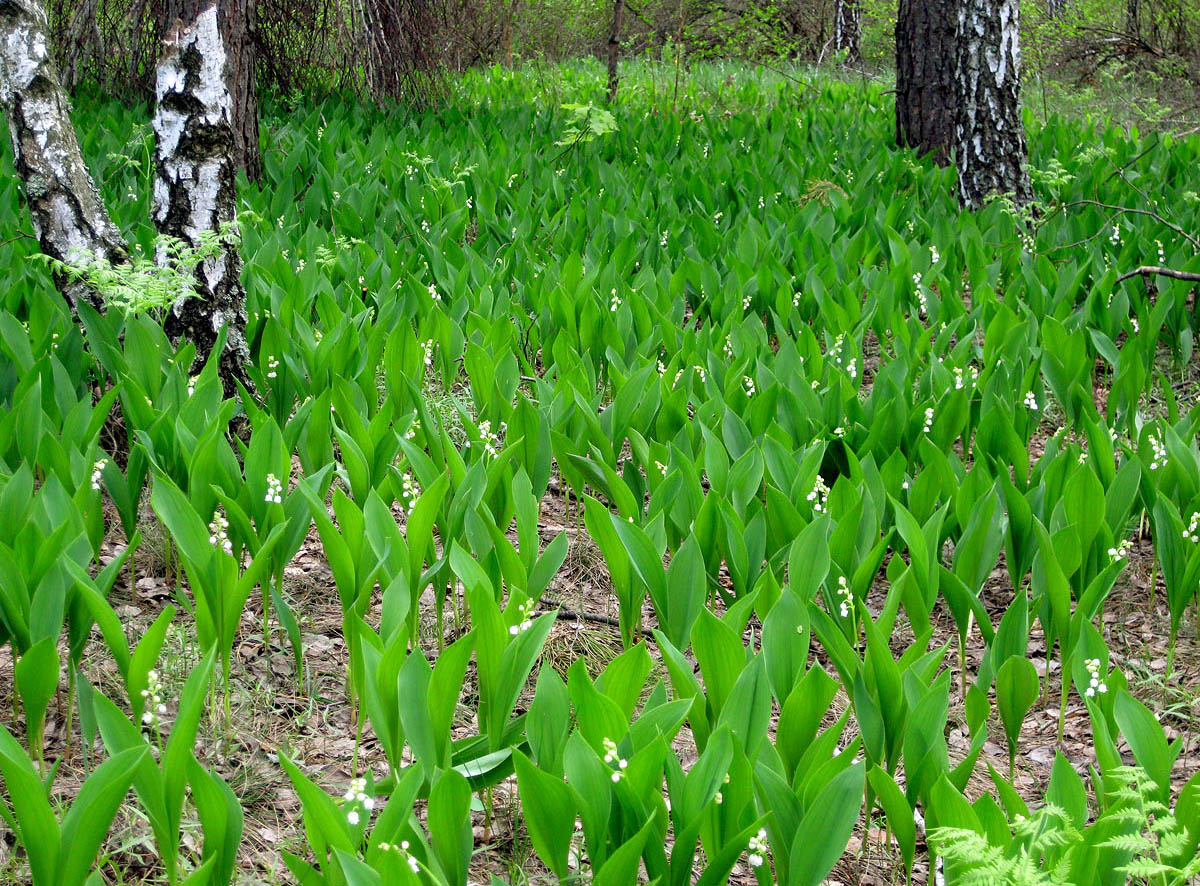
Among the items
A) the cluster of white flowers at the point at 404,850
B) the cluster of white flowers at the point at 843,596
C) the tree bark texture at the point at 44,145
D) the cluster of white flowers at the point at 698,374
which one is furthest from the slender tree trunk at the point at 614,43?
the cluster of white flowers at the point at 404,850

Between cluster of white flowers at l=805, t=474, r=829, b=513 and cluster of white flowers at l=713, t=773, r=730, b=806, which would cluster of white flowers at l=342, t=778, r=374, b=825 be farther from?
cluster of white flowers at l=805, t=474, r=829, b=513

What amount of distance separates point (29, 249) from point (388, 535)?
2.65 m

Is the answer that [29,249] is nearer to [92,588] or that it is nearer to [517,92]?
[92,588]

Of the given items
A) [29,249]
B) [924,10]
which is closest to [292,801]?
[29,249]

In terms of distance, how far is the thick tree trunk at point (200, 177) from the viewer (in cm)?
368

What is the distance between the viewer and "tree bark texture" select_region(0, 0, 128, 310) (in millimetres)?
3479

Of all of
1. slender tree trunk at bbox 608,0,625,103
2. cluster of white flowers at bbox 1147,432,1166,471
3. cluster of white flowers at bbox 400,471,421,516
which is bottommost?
cluster of white flowers at bbox 1147,432,1166,471

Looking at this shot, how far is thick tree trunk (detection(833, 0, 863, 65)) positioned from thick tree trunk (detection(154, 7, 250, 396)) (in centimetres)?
1440

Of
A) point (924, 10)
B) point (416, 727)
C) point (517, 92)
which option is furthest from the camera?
point (517, 92)

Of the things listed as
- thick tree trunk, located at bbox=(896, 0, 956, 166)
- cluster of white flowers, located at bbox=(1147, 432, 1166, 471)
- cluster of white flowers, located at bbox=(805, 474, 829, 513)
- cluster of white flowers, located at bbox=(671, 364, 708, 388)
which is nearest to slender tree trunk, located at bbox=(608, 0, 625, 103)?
thick tree trunk, located at bbox=(896, 0, 956, 166)

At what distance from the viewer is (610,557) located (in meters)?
2.32

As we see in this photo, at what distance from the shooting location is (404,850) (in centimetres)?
149

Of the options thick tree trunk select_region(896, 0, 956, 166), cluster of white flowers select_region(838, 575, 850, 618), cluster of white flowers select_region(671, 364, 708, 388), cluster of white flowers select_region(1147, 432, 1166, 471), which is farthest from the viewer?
thick tree trunk select_region(896, 0, 956, 166)

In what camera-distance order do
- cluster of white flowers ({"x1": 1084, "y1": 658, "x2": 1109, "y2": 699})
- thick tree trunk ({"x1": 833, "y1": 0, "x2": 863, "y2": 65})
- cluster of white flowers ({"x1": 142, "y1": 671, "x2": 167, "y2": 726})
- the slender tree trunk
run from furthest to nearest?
1. thick tree trunk ({"x1": 833, "y1": 0, "x2": 863, "y2": 65})
2. the slender tree trunk
3. cluster of white flowers ({"x1": 1084, "y1": 658, "x2": 1109, "y2": 699})
4. cluster of white flowers ({"x1": 142, "y1": 671, "x2": 167, "y2": 726})
